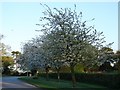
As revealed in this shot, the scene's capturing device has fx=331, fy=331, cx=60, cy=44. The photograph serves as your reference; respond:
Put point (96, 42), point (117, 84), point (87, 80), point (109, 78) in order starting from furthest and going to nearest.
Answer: point (87, 80), point (109, 78), point (117, 84), point (96, 42)

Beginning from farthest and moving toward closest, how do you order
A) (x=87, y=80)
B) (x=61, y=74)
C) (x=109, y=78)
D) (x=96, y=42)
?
(x=61, y=74) → (x=87, y=80) → (x=109, y=78) → (x=96, y=42)

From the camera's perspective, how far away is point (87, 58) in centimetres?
2736

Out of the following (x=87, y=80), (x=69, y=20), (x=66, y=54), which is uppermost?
(x=69, y=20)

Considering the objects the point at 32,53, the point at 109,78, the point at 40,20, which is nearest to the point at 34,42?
the point at 32,53

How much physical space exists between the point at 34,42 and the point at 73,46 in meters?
31.5

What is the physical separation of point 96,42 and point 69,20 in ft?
9.86

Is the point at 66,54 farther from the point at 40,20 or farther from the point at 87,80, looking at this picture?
the point at 87,80

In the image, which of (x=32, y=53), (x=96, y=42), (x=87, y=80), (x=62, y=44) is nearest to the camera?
(x=62, y=44)

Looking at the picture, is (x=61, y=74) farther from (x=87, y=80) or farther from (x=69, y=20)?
(x=69, y=20)

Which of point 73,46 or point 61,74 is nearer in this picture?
point 73,46

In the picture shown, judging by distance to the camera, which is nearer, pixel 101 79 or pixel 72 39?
pixel 72 39

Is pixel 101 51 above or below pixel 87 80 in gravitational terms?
above

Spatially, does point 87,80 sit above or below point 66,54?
below

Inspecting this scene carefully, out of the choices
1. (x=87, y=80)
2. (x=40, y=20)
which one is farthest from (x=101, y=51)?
(x=87, y=80)
